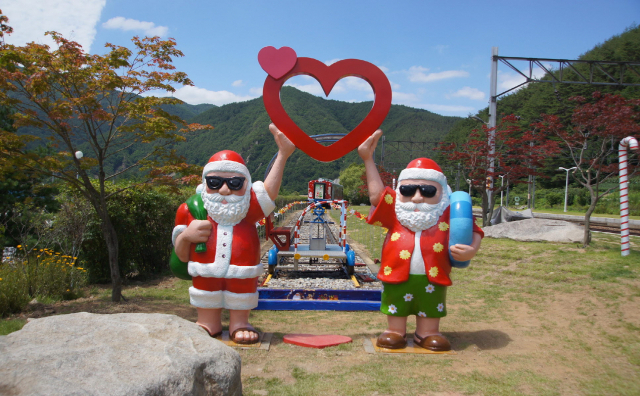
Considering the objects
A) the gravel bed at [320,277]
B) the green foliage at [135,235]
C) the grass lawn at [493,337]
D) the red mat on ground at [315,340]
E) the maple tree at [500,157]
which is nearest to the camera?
the grass lawn at [493,337]

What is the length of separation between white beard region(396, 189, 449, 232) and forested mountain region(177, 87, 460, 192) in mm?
47358

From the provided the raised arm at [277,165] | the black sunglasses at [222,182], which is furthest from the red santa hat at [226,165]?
the raised arm at [277,165]

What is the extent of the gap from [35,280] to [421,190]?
19.7ft

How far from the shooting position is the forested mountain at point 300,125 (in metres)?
59.7

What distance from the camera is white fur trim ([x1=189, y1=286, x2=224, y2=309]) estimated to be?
16.0ft

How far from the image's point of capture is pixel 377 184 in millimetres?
4996

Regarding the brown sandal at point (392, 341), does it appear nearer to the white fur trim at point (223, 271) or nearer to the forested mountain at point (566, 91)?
the white fur trim at point (223, 271)

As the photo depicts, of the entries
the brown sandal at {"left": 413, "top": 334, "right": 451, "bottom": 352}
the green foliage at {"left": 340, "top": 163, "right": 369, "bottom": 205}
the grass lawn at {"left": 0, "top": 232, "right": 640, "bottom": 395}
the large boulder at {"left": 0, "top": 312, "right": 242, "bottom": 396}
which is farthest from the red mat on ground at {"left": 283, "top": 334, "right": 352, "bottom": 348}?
the green foliage at {"left": 340, "top": 163, "right": 369, "bottom": 205}

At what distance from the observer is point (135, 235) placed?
8.67 meters

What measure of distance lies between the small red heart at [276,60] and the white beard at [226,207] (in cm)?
158

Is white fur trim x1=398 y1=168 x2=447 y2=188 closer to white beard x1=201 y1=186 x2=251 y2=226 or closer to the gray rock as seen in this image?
white beard x1=201 y1=186 x2=251 y2=226

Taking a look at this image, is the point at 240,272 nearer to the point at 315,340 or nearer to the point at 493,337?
the point at 315,340

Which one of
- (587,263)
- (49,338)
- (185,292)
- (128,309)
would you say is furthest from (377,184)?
(587,263)

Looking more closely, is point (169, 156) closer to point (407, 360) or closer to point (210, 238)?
point (210, 238)
